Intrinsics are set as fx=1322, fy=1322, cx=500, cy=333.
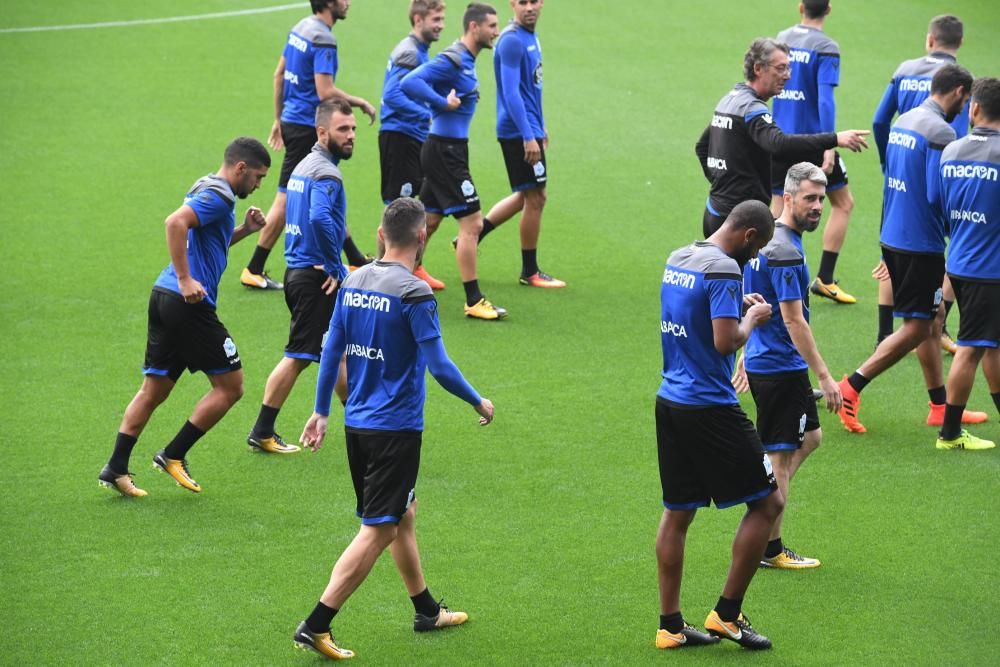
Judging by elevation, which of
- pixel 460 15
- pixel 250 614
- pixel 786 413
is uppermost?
pixel 460 15

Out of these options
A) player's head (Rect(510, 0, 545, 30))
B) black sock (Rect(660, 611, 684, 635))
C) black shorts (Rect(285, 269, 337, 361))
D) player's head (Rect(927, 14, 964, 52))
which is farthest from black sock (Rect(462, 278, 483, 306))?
black sock (Rect(660, 611, 684, 635))

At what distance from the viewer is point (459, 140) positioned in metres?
11.5

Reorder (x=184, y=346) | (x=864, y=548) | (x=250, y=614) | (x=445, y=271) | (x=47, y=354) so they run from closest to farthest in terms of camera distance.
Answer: (x=250, y=614)
(x=864, y=548)
(x=184, y=346)
(x=47, y=354)
(x=445, y=271)

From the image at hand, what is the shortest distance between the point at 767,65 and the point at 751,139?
1.85 ft

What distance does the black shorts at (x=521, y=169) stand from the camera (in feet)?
38.7

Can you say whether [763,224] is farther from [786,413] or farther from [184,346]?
[184,346]

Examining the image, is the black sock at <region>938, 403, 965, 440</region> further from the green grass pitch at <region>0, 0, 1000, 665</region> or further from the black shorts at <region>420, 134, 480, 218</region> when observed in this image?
the black shorts at <region>420, 134, 480, 218</region>

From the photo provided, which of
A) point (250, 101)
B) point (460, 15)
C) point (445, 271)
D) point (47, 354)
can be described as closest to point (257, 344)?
point (47, 354)

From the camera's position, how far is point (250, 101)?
17.8 metres

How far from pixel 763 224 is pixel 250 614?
3.26 m

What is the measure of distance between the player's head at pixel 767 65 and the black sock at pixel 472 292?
3.23 m

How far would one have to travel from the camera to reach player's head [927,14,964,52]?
10.8 meters

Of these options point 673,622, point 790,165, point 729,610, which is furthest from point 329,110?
point 790,165

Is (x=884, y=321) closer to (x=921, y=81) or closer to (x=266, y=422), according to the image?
(x=921, y=81)
